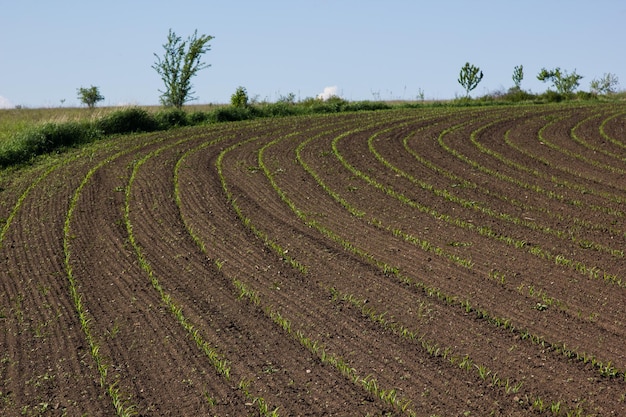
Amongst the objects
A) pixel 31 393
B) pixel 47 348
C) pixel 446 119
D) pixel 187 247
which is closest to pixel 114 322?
pixel 47 348

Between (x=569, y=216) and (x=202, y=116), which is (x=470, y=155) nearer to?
(x=569, y=216)

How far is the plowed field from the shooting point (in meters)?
7.35

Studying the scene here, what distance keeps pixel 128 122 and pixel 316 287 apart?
18.6 m

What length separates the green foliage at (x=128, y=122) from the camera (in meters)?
26.4

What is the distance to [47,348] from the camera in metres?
8.41

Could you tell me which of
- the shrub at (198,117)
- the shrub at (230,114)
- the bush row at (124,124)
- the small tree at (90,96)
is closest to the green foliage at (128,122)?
the bush row at (124,124)

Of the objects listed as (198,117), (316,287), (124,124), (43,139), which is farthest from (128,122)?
(316,287)

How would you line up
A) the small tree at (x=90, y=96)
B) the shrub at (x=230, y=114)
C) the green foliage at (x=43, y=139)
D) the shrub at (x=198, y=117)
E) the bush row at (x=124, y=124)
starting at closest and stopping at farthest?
the green foliage at (x=43, y=139)
the bush row at (x=124, y=124)
the shrub at (x=198, y=117)
the shrub at (x=230, y=114)
the small tree at (x=90, y=96)

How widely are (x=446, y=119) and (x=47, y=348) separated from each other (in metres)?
21.9

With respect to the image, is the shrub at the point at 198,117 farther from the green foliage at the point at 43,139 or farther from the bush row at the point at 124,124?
the green foliage at the point at 43,139

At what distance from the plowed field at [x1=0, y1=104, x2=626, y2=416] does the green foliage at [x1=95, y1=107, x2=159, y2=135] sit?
716cm

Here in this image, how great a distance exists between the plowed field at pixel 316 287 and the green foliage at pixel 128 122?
7155 mm

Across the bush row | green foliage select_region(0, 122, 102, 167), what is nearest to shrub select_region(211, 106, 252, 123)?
the bush row

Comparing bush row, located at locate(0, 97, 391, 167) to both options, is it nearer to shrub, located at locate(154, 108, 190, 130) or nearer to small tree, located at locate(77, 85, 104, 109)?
shrub, located at locate(154, 108, 190, 130)
